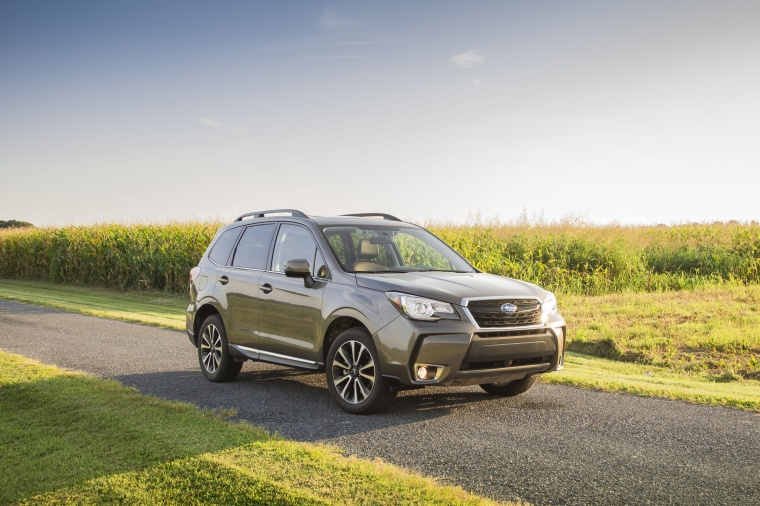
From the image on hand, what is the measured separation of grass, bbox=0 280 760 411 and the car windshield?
2.26 metres

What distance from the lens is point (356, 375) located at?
7.27 m

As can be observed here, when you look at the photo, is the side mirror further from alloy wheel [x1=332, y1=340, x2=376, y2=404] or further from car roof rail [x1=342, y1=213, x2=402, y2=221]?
car roof rail [x1=342, y1=213, x2=402, y2=221]

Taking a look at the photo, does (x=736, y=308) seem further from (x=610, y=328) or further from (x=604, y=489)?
(x=604, y=489)

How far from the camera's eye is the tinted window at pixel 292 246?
8203mm

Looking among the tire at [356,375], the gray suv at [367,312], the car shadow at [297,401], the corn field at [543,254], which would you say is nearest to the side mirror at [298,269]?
the gray suv at [367,312]

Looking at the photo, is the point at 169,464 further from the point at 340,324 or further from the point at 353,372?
the point at 340,324

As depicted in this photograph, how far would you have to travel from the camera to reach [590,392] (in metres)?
8.71

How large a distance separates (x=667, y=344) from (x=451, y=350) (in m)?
7.69

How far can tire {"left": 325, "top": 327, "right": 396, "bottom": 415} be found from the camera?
705 cm

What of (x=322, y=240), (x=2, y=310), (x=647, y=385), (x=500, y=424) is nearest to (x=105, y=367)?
(x=322, y=240)

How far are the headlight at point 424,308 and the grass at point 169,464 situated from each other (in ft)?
4.96

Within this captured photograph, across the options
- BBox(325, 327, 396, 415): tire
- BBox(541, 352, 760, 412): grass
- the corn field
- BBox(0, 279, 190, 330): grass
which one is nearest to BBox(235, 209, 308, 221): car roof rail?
BBox(325, 327, 396, 415): tire

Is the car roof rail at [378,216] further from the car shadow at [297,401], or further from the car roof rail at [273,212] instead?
the car shadow at [297,401]

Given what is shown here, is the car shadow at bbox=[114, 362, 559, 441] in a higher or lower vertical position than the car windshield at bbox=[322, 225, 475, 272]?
lower
